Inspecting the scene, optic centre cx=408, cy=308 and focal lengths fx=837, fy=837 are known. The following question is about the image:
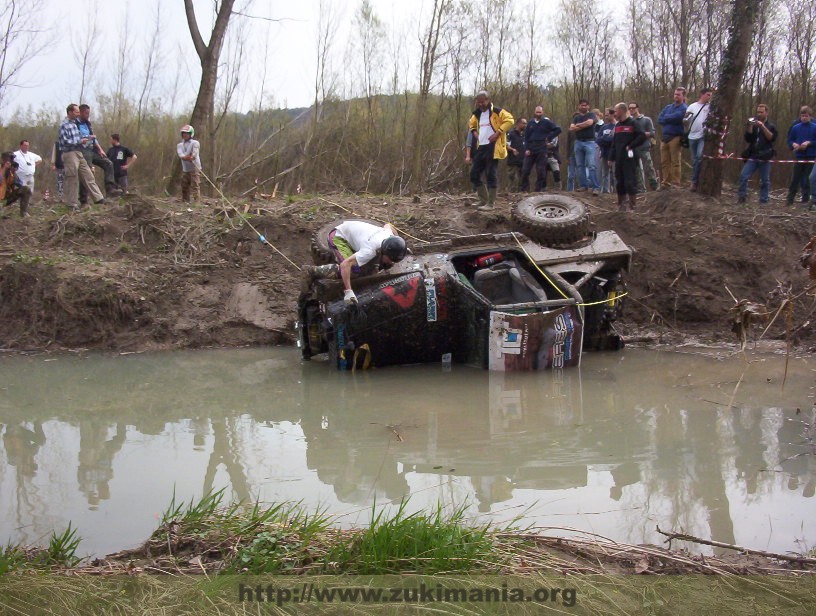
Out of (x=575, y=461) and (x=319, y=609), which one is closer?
(x=319, y=609)

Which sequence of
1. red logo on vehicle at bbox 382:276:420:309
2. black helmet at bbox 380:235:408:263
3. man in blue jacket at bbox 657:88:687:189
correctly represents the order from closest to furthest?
black helmet at bbox 380:235:408:263 < red logo on vehicle at bbox 382:276:420:309 < man in blue jacket at bbox 657:88:687:189

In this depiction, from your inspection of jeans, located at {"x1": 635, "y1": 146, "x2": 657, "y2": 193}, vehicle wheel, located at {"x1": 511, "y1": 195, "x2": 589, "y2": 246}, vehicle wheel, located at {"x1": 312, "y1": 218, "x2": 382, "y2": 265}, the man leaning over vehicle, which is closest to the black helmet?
the man leaning over vehicle

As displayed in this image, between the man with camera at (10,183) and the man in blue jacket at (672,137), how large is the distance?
11.4 m

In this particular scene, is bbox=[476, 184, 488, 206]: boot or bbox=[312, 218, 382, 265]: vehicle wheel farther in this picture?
bbox=[476, 184, 488, 206]: boot

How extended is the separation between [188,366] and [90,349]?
6.36 ft

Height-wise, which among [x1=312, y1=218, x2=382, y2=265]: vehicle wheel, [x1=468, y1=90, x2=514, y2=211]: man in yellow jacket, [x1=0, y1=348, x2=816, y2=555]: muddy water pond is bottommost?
[x1=0, y1=348, x2=816, y2=555]: muddy water pond

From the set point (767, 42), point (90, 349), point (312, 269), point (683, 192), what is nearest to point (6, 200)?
Answer: point (90, 349)

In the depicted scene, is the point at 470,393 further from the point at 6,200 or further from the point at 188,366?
the point at 6,200

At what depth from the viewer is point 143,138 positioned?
2358cm

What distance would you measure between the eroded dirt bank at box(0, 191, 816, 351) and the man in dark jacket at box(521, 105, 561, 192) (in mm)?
1567

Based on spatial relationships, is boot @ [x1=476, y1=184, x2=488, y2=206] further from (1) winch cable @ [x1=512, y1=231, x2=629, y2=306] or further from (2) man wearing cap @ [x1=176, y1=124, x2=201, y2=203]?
(2) man wearing cap @ [x1=176, y1=124, x2=201, y2=203]

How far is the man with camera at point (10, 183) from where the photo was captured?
14.8 m

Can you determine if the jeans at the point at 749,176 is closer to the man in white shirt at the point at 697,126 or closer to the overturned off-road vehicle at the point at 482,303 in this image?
the man in white shirt at the point at 697,126

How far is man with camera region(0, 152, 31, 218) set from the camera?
14.8 m
